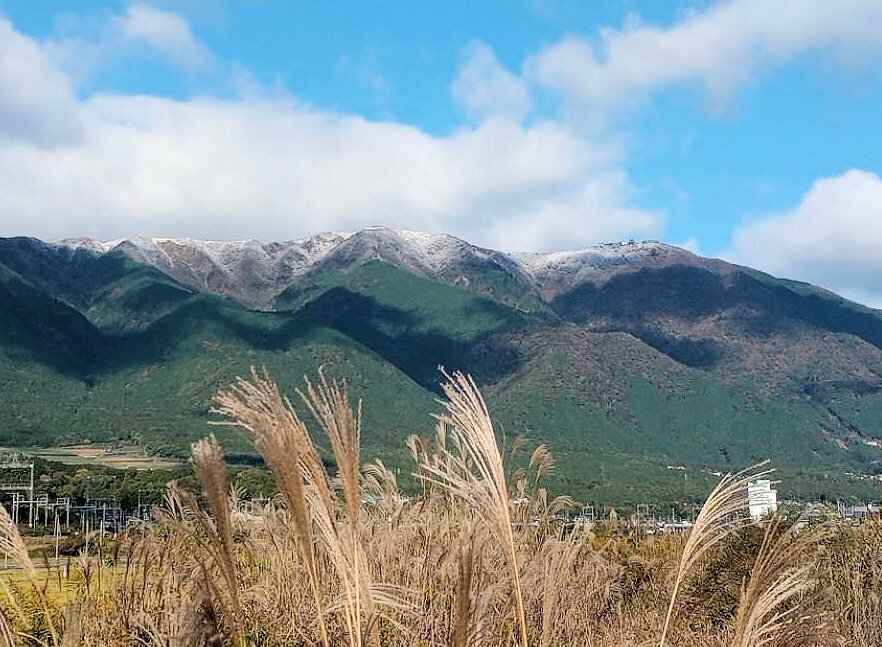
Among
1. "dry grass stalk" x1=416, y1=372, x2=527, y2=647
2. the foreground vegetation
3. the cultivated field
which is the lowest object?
the cultivated field

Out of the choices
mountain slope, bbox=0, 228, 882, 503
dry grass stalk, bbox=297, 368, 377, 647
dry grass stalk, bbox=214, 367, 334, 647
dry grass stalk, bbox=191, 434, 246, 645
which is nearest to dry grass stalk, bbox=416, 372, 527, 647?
dry grass stalk, bbox=297, 368, 377, 647

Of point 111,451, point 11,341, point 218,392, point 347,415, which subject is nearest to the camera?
point 347,415

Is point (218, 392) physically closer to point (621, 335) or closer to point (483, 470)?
point (483, 470)

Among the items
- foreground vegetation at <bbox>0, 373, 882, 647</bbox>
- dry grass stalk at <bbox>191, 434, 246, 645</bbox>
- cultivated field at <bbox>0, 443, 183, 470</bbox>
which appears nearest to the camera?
foreground vegetation at <bbox>0, 373, 882, 647</bbox>

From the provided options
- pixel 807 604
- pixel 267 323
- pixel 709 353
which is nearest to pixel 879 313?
pixel 709 353

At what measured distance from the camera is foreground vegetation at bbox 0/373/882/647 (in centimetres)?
295

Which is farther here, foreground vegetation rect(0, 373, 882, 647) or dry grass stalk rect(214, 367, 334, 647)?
foreground vegetation rect(0, 373, 882, 647)

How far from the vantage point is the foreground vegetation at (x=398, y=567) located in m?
2.95

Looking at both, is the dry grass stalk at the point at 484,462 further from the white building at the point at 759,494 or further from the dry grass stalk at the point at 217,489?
the white building at the point at 759,494

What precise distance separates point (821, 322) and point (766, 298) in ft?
37.8

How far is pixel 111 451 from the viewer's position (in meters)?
71.6

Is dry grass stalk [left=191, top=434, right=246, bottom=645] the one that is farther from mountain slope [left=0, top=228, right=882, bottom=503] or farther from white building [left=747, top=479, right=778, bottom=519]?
mountain slope [left=0, top=228, right=882, bottom=503]

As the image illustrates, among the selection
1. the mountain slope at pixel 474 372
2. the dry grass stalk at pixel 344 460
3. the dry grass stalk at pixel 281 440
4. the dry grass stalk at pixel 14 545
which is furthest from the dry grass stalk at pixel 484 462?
the mountain slope at pixel 474 372

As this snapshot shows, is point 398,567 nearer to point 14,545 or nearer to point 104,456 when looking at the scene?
point 14,545
